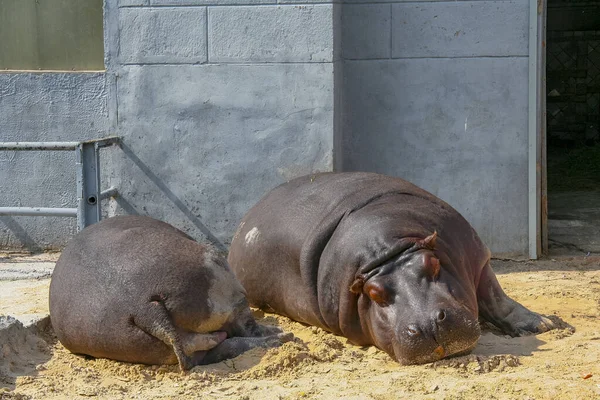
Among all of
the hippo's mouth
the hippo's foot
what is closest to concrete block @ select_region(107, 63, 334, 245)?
the hippo's foot

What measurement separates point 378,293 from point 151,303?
3.65 feet

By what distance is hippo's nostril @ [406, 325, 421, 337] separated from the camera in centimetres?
451

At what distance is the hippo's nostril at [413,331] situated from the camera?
4.51 m

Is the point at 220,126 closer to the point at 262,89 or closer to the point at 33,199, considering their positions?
the point at 262,89

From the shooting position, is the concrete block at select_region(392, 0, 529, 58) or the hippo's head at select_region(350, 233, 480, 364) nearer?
the hippo's head at select_region(350, 233, 480, 364)

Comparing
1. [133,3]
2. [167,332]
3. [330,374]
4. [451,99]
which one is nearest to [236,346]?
[167,332]

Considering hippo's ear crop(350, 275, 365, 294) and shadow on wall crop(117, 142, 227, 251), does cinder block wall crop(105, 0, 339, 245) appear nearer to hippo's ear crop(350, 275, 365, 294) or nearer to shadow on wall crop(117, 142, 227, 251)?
shadow on wall crop(117, 142, 227, 251)

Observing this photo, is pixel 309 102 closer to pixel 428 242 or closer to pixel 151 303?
pixel 428 242

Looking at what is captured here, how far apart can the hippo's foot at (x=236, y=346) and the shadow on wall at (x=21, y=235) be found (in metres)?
3.44

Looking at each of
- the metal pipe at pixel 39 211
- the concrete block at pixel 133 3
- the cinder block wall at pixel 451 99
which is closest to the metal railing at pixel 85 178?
the metal pipe at pixel 39 211

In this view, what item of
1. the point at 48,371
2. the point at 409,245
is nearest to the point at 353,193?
the point at 409,245

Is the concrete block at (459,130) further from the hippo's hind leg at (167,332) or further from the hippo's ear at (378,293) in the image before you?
the hippo's hind leg at (167,332)

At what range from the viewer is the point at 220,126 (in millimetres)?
7199

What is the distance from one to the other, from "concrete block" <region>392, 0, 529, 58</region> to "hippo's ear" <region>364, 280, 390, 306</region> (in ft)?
9.61
